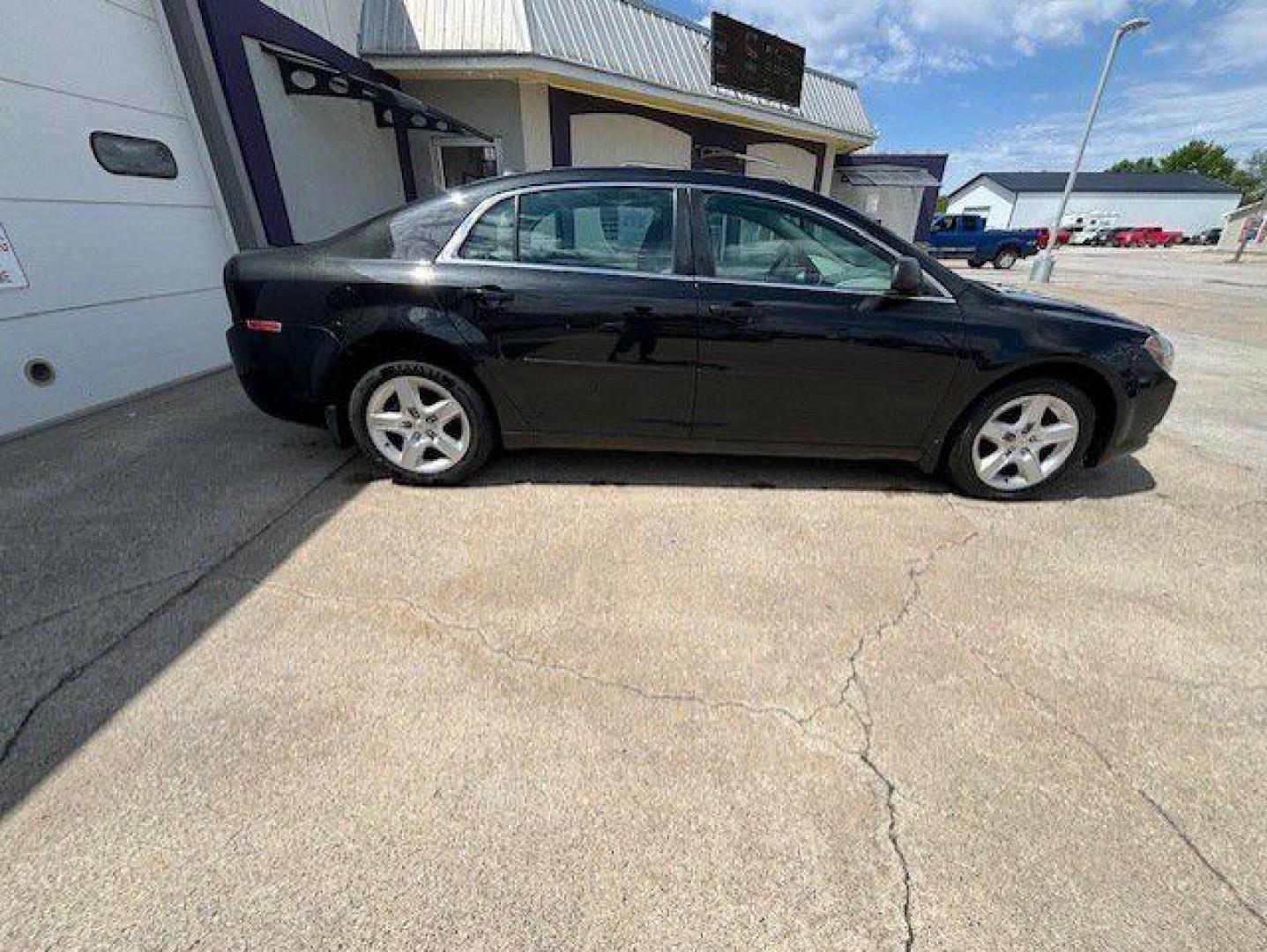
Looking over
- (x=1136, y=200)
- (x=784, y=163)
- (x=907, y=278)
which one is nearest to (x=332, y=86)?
(x=907, y=278)

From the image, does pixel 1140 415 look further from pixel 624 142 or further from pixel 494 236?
pixel 624 142

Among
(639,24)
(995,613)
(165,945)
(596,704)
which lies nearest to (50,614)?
(165,945)

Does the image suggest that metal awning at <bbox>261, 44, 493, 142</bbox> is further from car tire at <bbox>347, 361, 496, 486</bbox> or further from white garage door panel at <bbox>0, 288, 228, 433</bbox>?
car tire at <bbox>347, 361, 496, 486</bbox>

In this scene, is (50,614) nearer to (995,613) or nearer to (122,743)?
(122,743)

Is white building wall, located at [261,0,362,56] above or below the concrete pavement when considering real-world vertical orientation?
above

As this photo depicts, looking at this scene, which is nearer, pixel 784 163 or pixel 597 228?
pixel 597 228

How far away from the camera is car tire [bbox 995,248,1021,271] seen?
2238 cm

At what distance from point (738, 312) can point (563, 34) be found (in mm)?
7332

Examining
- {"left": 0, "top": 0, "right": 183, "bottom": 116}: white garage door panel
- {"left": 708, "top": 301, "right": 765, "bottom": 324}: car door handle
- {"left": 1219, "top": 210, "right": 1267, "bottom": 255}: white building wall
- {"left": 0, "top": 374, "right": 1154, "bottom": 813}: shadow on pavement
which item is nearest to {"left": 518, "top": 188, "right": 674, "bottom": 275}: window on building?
{"left": 708, "top": 301, "right": 765, "bottom": 324}: car door handle

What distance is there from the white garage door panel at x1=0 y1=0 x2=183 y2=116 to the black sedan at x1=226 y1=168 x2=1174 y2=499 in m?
2.68

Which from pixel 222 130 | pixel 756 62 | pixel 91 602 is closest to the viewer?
pixel 91 602

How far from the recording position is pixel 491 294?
9.43ft

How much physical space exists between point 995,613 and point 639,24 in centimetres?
1044

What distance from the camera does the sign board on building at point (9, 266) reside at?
12.2 feet
